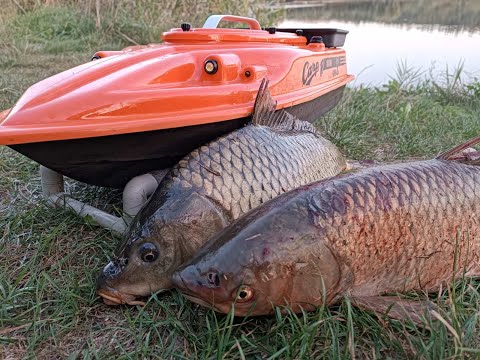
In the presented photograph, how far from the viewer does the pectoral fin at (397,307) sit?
157 cm

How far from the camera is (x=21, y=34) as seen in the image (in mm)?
7898

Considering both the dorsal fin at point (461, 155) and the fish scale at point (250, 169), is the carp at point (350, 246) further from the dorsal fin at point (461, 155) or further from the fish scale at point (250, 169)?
the fish scale at point (250, 169)

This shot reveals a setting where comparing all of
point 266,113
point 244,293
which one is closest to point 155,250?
point 244,293

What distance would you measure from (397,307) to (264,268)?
1.55 feet

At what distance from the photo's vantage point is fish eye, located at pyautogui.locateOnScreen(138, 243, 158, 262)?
1777 mm

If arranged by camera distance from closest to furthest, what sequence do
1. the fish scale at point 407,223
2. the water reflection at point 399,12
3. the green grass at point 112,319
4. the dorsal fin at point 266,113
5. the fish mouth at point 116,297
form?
the green grass at point 112,319
the fish scale at point 407,223
the fish mouth at point 116,297
the dorsal fin at point 266,113
the water reflection at point 399,12

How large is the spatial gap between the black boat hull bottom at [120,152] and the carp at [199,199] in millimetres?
110

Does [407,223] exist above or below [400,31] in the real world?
above

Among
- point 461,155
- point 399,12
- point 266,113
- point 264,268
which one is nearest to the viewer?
point 264,268

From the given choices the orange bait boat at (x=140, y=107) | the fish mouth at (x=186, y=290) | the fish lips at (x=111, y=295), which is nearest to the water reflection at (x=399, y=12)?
the orange bait boat at (x=140, y=107)

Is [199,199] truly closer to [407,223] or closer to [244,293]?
[244,293]

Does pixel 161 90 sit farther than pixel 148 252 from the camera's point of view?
Yes

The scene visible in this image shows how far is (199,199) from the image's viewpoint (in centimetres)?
185

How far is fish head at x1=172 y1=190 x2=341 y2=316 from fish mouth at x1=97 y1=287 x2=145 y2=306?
29 cm
